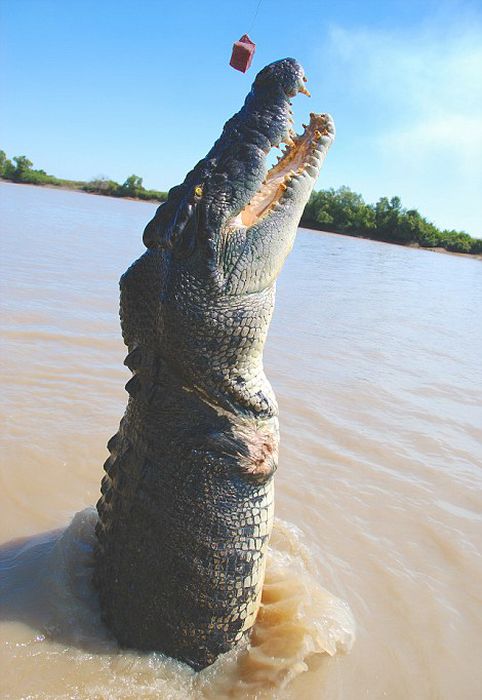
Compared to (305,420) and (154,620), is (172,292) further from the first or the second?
(305,420)

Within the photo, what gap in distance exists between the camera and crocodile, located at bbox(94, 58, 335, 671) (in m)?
2.06

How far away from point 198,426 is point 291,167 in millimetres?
1236

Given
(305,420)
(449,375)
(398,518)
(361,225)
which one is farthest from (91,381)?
(361,225)

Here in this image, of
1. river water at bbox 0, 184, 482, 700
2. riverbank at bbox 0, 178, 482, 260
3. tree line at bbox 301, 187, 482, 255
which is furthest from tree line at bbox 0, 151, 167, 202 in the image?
river water at bbox 0, 184, 482, 700

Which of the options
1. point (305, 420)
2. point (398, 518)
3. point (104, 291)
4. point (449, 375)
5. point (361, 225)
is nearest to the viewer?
point (398, 518)

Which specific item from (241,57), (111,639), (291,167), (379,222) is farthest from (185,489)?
(379,222)

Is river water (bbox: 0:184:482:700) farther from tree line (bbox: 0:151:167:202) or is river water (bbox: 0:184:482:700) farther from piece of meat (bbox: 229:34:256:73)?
tree line (bbox: 0:151:167:202)

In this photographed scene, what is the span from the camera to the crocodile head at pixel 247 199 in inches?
83.0

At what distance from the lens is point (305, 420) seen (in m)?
4.88

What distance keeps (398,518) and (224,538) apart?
1889 millimetres

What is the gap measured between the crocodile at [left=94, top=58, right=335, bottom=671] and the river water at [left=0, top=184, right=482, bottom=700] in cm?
25

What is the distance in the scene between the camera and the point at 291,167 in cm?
256

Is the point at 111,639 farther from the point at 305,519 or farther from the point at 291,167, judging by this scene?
the point at 291,167

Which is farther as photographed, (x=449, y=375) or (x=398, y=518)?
(x=449, y=375)
